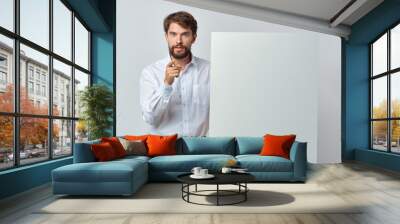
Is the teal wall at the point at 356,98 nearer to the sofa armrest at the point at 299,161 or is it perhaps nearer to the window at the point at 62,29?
the sofa armrest at the point at 299,161

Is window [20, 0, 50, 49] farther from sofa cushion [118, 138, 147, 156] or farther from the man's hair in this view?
the man's hair

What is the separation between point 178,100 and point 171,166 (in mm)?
2489

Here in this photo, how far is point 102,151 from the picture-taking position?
A: 5.67 metres

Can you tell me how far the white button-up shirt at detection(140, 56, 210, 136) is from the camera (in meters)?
8.29

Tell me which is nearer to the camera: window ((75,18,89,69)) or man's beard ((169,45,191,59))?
window ((75,18,89,69))

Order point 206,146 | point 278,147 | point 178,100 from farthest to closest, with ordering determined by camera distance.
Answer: point 178,100
point 206,146
point 278,147

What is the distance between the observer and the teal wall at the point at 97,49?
566 cm

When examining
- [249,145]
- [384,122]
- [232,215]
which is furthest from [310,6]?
[232,215]

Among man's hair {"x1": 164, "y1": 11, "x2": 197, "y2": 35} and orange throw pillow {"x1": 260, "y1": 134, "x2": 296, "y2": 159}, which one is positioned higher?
man's hair {"x1": 164, "y1": 11, "x2": 197, "y2": 35}

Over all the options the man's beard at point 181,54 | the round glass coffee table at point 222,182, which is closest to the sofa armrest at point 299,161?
the round glass coffee table at point 222,182

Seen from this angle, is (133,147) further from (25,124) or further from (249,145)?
(249,145)

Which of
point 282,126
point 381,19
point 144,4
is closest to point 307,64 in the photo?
point 282,126

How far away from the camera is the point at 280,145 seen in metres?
6.53

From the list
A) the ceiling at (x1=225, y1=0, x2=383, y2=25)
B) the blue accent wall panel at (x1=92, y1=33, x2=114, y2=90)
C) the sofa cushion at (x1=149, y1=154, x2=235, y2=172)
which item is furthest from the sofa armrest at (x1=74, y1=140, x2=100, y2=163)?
the ceiling at (x1=225, y1=0, x2=383, y2=25)
